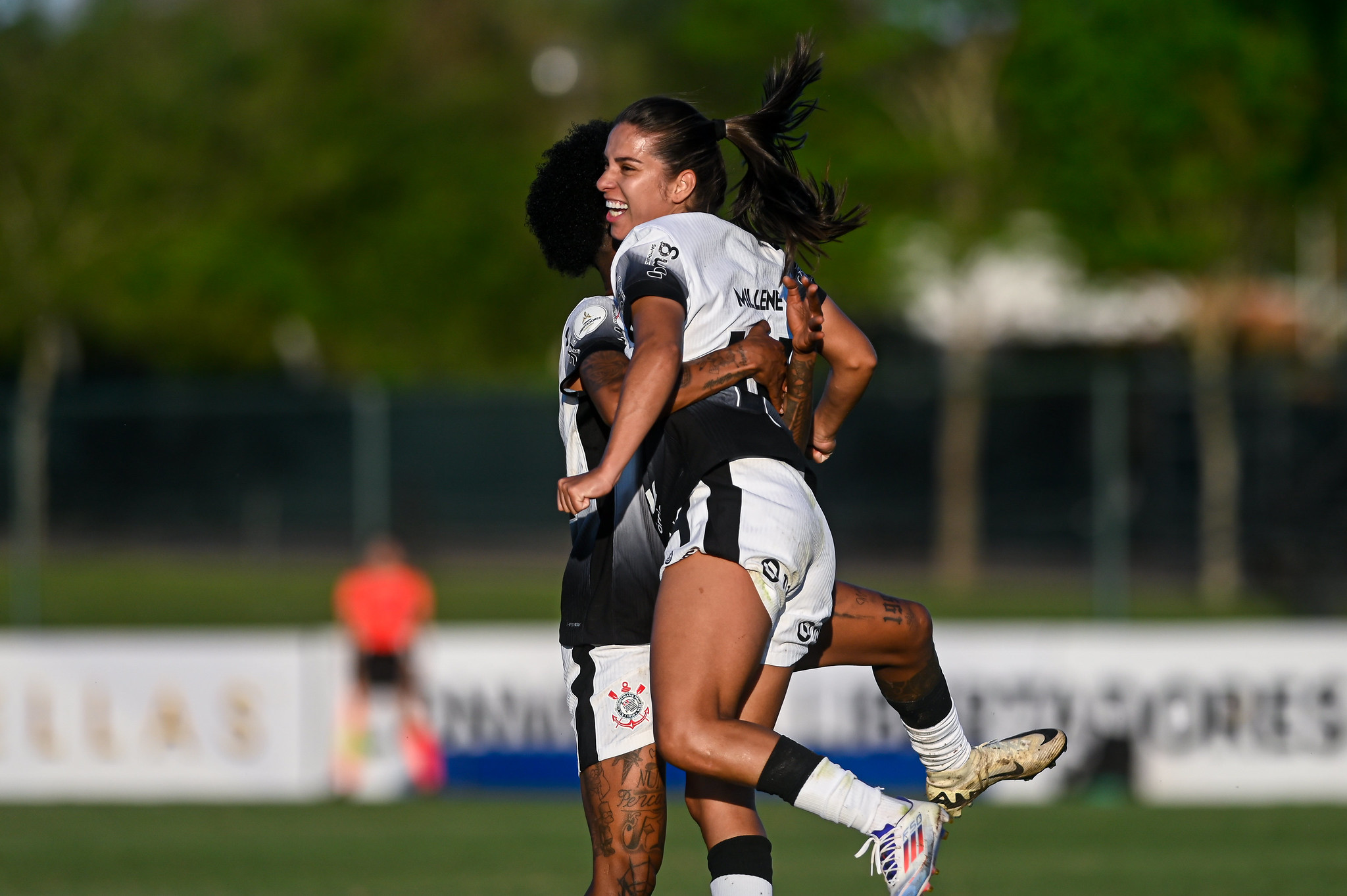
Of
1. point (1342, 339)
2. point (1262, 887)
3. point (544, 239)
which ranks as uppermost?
point (1342, 339)

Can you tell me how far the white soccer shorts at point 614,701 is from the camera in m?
4.95

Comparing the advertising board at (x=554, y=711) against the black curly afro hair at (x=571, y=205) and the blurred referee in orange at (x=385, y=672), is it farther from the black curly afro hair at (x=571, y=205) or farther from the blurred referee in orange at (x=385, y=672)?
the black curly afro hair at (x=571, y=205)

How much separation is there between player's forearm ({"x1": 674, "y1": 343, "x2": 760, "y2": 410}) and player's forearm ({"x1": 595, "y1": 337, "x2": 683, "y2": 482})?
232 millimetres

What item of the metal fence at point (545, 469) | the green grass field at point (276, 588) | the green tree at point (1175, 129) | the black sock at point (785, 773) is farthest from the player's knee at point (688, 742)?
the green tree at point (1175, 129)

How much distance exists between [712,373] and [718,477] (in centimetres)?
26

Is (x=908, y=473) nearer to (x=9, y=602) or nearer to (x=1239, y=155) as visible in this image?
(x=1239, y=155)

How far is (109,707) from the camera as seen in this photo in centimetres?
1327

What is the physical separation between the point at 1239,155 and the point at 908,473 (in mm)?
5751

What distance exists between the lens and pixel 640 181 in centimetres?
488

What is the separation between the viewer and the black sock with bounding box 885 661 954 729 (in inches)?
200

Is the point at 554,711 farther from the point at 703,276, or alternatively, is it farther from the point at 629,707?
the point at 703,276

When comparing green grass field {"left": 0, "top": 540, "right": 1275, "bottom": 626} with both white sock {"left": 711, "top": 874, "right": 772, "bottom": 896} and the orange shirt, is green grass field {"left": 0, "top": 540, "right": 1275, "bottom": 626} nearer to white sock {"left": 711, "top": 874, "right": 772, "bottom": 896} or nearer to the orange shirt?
the orange shirt

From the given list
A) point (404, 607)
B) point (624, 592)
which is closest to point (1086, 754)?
point (404, 607)

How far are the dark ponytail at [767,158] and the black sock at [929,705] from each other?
3.91 feet
